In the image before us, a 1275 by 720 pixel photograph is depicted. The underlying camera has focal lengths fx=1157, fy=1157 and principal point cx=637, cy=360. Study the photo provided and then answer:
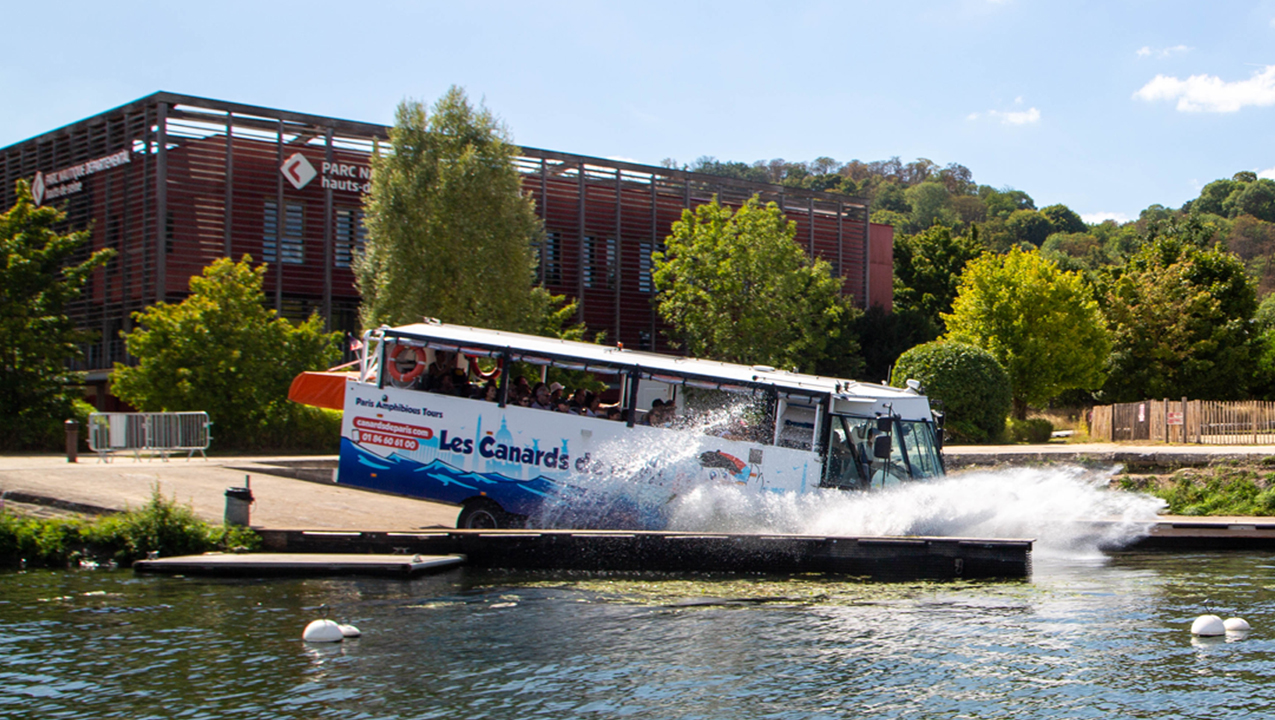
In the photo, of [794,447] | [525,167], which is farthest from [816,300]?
[794,447]

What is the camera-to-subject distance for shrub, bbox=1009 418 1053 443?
38.3 metres

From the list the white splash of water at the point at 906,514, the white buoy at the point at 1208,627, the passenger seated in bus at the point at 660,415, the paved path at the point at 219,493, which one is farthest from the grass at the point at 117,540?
the white buoy at the point at 1208,627

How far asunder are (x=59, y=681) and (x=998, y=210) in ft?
627

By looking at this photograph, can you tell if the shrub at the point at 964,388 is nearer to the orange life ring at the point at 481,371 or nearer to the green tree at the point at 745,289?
the green tree at the point at 745,289

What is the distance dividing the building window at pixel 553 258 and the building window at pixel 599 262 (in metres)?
1.26

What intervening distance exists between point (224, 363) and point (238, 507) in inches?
551

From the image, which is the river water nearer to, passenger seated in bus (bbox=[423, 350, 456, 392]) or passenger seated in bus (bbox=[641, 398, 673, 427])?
passenger seated in bus (bbox=[641, 398, 673, 427])

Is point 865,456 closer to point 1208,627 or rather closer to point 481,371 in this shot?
point 1208,627

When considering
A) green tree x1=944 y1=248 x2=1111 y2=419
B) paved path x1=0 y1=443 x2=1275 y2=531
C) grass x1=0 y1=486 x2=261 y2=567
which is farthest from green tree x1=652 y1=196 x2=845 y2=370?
grass x1=0 y1=486 x2=261 y2=567

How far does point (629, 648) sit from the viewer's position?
1190 cm

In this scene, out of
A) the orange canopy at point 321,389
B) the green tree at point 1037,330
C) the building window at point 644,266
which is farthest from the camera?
the building window at point 644,266

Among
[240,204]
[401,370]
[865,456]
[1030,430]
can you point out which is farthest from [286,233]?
[865,456]

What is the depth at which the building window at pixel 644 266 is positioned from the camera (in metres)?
50.0

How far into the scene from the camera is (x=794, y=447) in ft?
59.7
